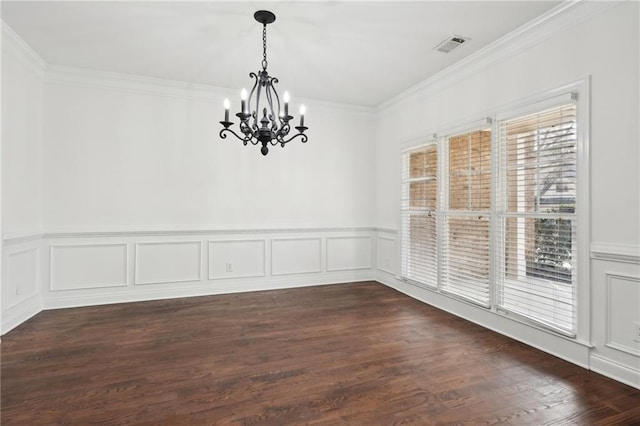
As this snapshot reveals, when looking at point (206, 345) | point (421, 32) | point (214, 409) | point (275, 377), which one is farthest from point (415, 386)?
point (421, 32)

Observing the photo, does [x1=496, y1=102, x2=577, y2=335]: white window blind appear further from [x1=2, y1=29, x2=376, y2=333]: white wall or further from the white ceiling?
[x1=2, y1=29, x2=376, y2=333]: white wall

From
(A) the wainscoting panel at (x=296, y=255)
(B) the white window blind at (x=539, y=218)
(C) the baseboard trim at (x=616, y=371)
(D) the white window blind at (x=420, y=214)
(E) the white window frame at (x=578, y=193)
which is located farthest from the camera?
(A) the wainscoting panel at (x=296, y=255)

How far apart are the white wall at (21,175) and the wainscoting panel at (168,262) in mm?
1070

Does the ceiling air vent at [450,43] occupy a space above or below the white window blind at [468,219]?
above

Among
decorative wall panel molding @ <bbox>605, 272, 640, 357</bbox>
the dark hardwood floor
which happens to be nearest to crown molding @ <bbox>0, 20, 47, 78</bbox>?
the dark hardwood floor

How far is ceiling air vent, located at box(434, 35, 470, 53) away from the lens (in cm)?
336

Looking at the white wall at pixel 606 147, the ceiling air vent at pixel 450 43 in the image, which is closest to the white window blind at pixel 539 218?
the white wall at pixel 606 147

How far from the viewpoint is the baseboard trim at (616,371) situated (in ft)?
7.83

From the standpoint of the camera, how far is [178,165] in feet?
15.4

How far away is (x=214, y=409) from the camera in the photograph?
2115 millimetres

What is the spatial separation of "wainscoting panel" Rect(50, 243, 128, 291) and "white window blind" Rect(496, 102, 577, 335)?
174 inches

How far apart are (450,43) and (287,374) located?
3.38m

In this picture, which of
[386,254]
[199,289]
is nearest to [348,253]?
[386,254]

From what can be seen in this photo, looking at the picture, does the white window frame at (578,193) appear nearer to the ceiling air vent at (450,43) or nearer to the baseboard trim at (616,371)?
the baseboard trim at (616,371)
